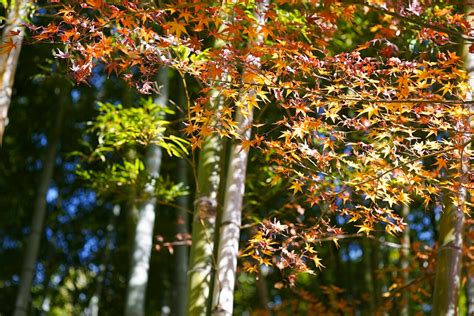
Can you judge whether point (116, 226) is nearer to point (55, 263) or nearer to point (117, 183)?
point (55, 263)

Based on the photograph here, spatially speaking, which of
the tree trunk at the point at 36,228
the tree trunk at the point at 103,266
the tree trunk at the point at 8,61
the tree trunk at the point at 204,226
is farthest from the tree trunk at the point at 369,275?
the tree trunk at the point at 8,61

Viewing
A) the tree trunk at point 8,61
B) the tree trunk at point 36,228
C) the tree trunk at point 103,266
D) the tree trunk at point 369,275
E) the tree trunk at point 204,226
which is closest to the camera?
the tree trunk at point 8,61

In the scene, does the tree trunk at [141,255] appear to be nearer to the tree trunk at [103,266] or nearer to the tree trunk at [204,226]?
the tree trunk at [204,226]

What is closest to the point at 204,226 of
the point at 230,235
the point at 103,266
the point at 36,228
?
the point at 230,235

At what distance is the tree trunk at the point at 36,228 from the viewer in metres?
4.97

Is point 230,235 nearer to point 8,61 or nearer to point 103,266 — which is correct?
point 8,61

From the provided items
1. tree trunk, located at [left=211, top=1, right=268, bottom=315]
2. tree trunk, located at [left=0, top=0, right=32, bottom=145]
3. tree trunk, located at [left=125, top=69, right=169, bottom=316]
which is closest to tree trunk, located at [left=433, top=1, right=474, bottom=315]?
tree trunk, located at [left=211, top=1, right=268, bottom=315]

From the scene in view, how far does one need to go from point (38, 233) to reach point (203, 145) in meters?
2.74

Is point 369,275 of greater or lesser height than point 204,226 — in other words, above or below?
above

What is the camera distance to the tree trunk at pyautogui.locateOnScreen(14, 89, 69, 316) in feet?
16.3

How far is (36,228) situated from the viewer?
521 centimetres

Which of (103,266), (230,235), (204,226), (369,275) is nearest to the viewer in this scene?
(230,235)

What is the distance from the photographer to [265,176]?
4.24 metres

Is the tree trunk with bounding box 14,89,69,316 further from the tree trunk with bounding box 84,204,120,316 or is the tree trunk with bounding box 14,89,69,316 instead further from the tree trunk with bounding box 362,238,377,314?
the tree trunk with bounding box 362,238,377,314
